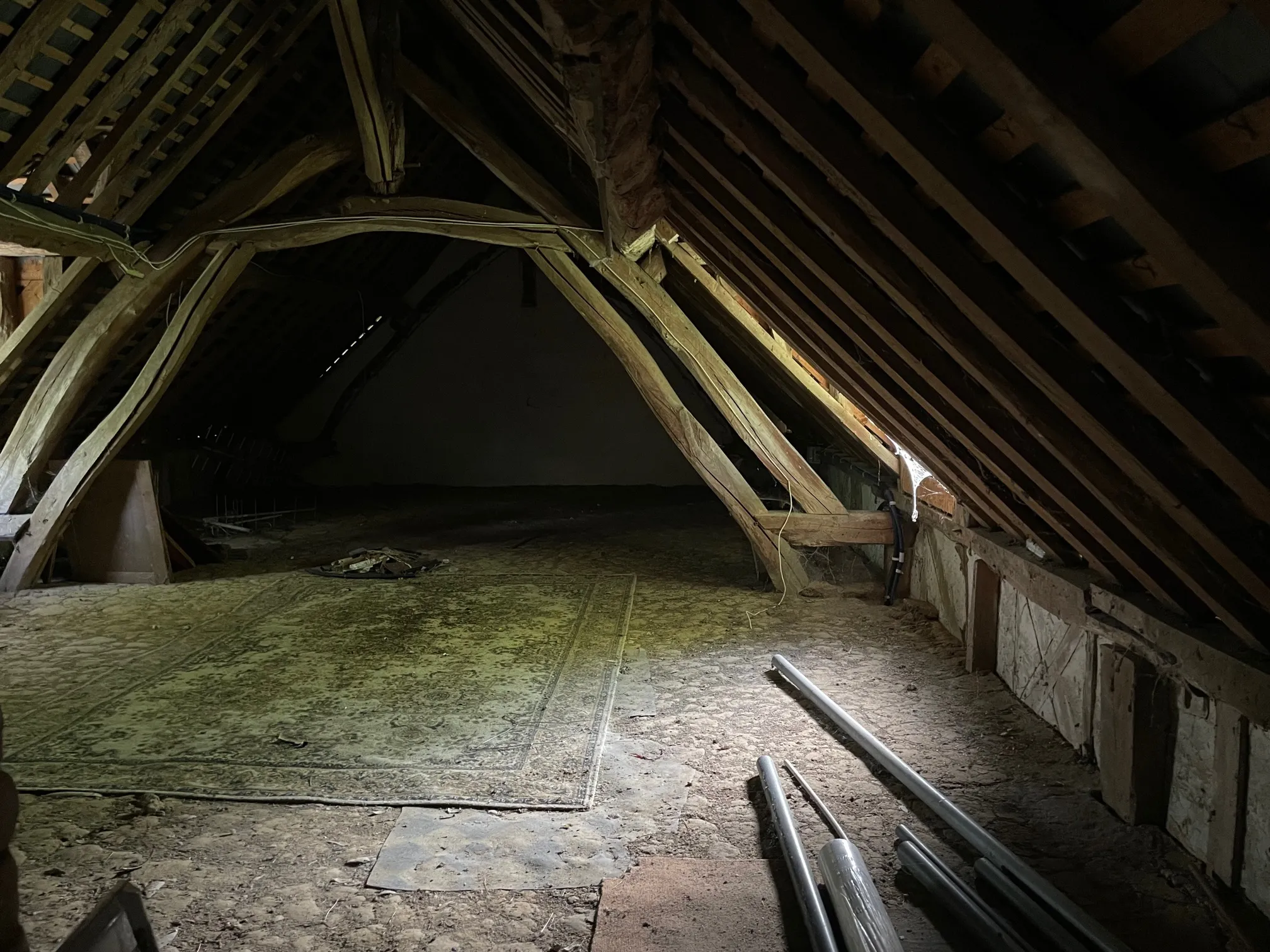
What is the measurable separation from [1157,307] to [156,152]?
5101mm

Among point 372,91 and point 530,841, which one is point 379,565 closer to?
point 372,91

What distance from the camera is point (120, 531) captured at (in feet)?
18.2

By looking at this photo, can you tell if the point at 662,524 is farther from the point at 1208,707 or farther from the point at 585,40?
the point at 585,40

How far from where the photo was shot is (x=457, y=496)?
9383mm

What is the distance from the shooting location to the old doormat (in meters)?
2.82

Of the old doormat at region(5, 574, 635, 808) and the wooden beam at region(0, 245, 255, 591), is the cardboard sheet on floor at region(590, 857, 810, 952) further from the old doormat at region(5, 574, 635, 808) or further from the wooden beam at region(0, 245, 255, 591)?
the wooden beam at region(0, 245, 255, 591)

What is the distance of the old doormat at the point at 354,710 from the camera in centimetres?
282

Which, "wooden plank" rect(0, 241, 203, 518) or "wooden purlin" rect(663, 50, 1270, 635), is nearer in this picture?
"wooden purlin" rect(663, 50, 1270, 635)

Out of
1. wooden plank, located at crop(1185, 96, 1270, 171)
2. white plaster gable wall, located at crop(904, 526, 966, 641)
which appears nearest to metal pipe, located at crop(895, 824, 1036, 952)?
wooden plank, located at crop(1185, 96, 1270, 171)

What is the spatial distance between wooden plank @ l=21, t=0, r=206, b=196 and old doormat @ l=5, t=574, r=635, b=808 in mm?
2394

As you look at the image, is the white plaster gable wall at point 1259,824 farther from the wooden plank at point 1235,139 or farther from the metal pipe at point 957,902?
the wooden plank at point 1235,139

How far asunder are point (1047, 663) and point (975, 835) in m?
1.13

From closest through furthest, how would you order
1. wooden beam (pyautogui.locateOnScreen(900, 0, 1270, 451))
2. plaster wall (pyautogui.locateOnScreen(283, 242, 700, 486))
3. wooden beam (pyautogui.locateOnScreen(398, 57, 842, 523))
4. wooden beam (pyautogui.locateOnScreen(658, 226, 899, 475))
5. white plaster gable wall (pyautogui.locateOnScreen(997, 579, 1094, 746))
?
wooden beam (pyautogui.locateOnScreen(900, 0, 1270, 451)) → white plaster gable wall (pyautogui.locateOnScreen(997, 579, 1094, 746)) → wooden beam (pyautogui.locateOnScreen(658, 226, 899, 475)) → wooden beam (pyautogui.locateOnScreen(398, 57, 842, 523)) → plaster wall (pyautogui.locateOnScreen(283, 242, 700, 486))

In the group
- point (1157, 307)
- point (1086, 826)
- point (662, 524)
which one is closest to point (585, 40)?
point (1157, 307)
